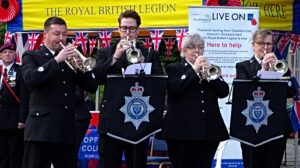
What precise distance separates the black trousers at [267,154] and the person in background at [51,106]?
6.10 feet

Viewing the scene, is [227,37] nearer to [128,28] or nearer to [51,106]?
[128,28]

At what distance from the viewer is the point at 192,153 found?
20.5 ft

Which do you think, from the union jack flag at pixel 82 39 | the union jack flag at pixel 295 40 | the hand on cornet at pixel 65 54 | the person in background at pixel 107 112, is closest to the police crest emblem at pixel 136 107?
the person in background at pixel 107 112

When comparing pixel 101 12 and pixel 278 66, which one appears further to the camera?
pixel 101 12

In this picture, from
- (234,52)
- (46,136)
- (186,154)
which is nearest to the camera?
(46,136)

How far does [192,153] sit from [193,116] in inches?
14.8

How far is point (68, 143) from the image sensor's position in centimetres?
592

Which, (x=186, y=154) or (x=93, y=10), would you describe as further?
(x=93, y=10)

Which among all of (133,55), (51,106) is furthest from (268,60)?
(51,106)

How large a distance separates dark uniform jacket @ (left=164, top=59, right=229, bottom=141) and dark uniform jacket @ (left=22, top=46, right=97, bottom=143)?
868mm

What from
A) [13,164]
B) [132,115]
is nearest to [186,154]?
[132,115]

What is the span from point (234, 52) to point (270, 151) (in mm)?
2048

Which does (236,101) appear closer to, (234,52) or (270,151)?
(270,151)

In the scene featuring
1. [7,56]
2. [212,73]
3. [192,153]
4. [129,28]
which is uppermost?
[129,28]
